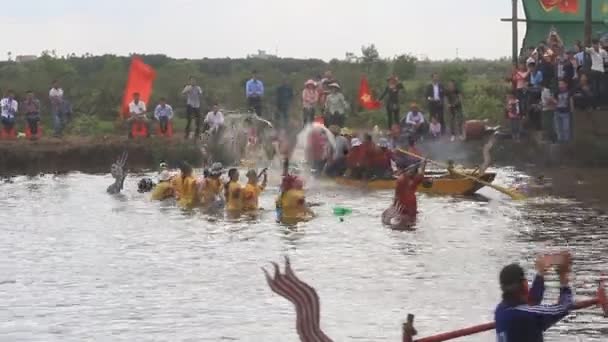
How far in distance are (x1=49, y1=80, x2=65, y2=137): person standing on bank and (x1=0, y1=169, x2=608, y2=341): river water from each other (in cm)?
804

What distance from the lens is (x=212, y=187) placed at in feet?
84.0

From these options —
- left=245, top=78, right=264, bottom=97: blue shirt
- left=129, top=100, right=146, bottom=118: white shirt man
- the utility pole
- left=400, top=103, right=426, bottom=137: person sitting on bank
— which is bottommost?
left=400, top=103, right=426, bottom=137: person sitting on bank

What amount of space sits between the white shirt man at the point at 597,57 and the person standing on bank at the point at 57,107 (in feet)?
48.2

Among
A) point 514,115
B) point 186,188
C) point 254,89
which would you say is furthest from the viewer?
point 254,89

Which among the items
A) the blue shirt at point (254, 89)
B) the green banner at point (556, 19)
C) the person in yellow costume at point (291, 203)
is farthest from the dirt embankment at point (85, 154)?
the person in yellow costume at point (291, 203)

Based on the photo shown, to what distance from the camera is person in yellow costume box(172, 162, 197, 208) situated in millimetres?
26078

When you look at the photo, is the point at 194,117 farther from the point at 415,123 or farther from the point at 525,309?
the point at 525,309

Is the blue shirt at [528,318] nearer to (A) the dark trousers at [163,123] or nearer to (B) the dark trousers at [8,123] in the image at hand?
(A) the dark trousers at [163,123]

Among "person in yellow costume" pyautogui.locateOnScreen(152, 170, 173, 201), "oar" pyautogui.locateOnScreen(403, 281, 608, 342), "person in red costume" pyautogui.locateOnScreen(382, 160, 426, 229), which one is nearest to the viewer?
"oar" pyautogui.locateOnScreen(403, 281, 608, 342)

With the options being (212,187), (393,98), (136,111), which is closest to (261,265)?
(212,187)

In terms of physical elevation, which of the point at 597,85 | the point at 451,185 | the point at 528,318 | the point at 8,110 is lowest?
the point at 451,185

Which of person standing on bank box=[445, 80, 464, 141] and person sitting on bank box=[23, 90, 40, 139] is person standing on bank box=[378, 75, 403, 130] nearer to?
person standing on bank box=[445, 80, 464, 141]

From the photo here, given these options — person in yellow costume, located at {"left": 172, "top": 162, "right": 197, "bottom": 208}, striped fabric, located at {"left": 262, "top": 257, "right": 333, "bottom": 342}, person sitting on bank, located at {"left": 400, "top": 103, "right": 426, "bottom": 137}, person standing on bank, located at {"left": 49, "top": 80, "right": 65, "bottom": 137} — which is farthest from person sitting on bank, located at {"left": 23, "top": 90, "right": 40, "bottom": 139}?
striped fabric, located at {"left": 262, "top": 257, "right": 333, "bottom": 342}

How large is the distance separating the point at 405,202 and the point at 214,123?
13.2 m
